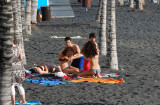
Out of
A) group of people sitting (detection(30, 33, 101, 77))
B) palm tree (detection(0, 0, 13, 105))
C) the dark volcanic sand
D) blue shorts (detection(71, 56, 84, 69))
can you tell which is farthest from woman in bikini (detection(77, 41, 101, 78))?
Result: palm tree (detection(0, 0, 13, 105))

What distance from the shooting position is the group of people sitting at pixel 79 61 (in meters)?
13.3

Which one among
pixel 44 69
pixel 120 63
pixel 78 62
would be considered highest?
pixel 78 62

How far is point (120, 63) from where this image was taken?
17.5m

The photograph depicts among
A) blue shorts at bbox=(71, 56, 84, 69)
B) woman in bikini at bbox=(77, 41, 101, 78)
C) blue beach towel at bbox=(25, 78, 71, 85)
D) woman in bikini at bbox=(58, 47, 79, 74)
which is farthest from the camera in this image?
blue shorts at bbox=(71, 56, 84, 69)

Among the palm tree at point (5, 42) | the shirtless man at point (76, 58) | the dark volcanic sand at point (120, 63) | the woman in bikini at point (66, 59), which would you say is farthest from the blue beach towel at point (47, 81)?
the palm tree at point (5, 42)

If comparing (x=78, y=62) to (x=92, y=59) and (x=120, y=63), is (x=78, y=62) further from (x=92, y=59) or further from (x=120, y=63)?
(x=120, y=63)

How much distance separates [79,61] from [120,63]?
3712 mm

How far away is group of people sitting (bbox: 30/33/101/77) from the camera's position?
1330 cm

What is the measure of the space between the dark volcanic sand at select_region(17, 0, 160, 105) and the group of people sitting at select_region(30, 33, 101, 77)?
3.68 ft

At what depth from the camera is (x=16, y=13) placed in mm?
14234

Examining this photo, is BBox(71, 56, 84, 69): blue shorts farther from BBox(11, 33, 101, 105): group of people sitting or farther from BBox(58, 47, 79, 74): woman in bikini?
BBox(58, 47, 79, 74): woman in bikini

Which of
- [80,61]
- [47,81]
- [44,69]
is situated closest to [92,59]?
[80,61]

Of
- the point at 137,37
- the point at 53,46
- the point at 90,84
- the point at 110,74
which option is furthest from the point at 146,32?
the point at 90,84

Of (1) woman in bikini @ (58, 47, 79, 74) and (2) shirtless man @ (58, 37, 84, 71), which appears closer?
(1) woman in bikini @ (58, 47, 79, 74)
